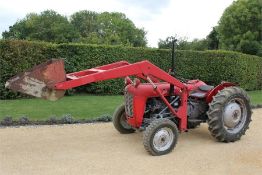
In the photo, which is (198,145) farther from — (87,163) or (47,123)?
(47,123)

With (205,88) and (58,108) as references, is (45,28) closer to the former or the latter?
(58,108)

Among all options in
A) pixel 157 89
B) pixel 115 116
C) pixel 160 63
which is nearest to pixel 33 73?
pixel 157 89

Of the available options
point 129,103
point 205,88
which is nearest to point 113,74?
point 129,103

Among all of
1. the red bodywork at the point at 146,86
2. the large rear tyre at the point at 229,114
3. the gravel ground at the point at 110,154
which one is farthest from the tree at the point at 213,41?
the red bodywork at the point at 146,86

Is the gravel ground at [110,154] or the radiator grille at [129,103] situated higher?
the radiator grille at [129,103]

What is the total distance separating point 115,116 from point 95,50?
353 inches

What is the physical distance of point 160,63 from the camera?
19906mm

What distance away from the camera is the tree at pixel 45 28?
202 ft

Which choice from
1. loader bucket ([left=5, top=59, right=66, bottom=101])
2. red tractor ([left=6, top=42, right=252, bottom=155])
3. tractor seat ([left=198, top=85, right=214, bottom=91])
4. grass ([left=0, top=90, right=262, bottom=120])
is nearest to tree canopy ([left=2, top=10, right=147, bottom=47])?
grass ([left=0, top=90, right=262, bottom=120])

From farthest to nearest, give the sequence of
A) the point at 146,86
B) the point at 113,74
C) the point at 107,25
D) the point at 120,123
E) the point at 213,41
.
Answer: the point at 107,25
the point at 213,41
the point at 120,123
the point at 146,86
the point at 113,74

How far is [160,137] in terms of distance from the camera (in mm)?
7426

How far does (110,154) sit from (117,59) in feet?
36.7

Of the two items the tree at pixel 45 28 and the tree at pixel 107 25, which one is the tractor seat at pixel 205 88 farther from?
the tree at pixel 107 25

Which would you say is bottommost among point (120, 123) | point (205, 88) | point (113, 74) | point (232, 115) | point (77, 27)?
point (120, 123)
